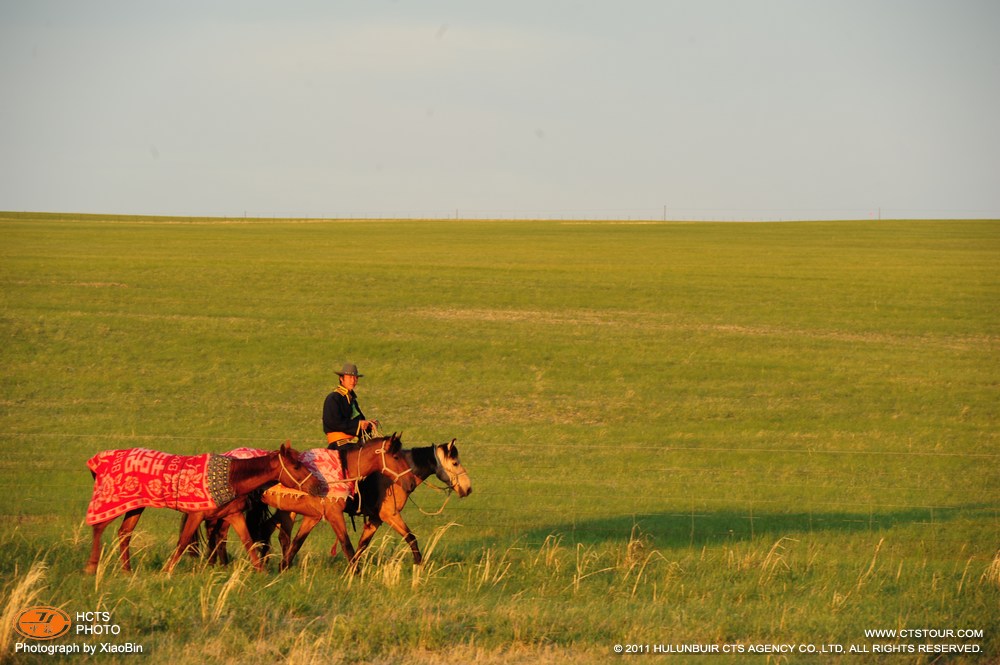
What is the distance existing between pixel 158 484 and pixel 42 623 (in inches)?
87.9

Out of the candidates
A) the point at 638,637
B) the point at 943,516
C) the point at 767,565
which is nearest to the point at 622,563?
the point at 767,565

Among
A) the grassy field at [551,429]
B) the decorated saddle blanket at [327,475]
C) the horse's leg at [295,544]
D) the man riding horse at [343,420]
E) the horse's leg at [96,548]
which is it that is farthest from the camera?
the man riding horse at [343,420]

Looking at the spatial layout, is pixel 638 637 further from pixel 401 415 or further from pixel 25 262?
pixel 25 262

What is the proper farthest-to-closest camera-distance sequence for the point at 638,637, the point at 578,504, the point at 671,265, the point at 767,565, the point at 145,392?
1. the point at 671,265
2. the point at 145,392
3. the point at 578,504
4. the point at 767,565
5. the point at 638,637

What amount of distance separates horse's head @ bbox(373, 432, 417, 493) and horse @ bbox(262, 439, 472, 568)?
0.02 metres

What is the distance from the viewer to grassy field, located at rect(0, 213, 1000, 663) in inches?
335

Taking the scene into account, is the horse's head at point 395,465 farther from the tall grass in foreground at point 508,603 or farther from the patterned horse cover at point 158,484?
the patterned horse cover at point 158,484

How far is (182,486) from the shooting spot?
9891 millimetres

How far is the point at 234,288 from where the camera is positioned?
1548 inches

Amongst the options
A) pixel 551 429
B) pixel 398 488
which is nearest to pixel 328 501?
pixel 398 488

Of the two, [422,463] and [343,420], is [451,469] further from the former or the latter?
[343,420]

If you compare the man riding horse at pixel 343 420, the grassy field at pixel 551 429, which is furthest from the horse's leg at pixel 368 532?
the man riding horse at pixel 343 420

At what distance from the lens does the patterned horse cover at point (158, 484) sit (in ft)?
32.4

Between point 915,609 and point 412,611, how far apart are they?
14.7 ft
